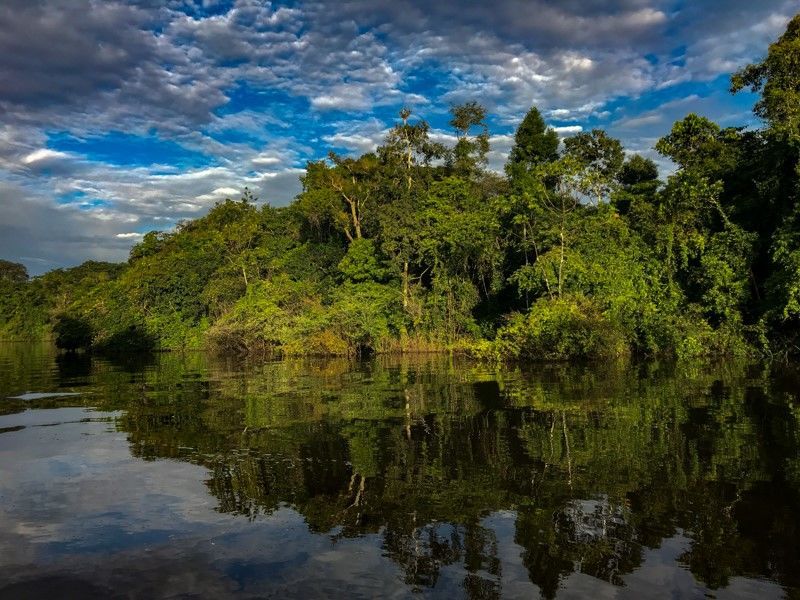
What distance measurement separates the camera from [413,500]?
6.21m

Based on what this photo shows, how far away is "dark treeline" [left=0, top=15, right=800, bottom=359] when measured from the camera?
24328 mm

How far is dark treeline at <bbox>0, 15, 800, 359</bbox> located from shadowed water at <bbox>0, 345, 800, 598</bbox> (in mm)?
12338

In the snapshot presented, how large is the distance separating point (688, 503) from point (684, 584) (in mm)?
1795

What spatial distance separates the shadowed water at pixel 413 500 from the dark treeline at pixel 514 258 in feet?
40.5

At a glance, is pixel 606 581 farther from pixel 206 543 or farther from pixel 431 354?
pixel 431 354

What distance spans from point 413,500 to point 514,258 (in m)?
27.5

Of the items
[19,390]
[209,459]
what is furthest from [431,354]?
[209,459]

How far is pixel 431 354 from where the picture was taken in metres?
31.3

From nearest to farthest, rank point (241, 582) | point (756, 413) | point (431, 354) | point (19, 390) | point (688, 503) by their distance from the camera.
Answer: point (241, 582) < point (688, 503) < point (756, 413) < point (19, 390) < point (431, 354)

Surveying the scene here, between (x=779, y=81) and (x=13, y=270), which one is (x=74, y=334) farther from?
(x=13, y=270)

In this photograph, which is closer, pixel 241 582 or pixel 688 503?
pixel 241 582

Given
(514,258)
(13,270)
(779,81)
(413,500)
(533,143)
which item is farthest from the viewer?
(13,270)

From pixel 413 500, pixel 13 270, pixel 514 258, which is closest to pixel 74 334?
pixel 514 258

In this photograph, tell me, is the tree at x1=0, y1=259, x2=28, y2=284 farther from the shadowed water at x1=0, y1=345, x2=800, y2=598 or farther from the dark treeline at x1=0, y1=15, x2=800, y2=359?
the shadowed water at x1=0, y1=345, x2=800, y2=598
